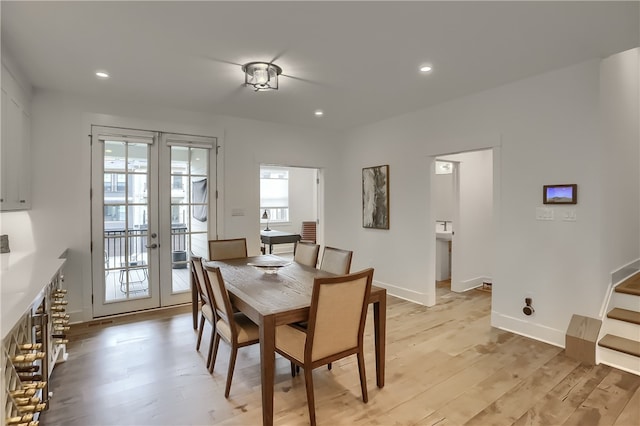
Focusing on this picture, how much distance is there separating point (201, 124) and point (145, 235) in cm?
160

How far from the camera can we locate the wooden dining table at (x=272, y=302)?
6.29ft

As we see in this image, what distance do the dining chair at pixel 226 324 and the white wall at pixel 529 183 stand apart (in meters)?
2.66

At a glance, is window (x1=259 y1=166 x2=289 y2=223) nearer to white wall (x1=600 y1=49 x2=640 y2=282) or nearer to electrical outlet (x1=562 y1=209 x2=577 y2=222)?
electrical outlet (x1=562 y1=209 x2=577 y2=222)

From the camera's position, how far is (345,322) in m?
2.10

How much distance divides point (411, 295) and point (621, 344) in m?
2.18

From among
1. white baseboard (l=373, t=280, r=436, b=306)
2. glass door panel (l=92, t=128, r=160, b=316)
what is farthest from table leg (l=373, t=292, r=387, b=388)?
glass door panel (l=92, t=128, r=160, b=316)

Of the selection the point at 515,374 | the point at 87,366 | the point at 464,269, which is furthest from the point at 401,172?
the point at 87,366

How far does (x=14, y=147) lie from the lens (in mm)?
2809

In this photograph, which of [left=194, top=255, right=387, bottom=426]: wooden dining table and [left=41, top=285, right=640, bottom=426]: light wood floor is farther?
[left=41, top=285, right=640, bottom=426]: light wood floor

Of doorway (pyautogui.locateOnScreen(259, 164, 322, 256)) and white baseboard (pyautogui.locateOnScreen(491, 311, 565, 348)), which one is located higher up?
doorway (pyautogui.locateOnScreen(259, 164, 322, 256))

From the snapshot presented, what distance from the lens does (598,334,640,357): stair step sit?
2.62m

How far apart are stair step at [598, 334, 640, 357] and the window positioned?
7087mm

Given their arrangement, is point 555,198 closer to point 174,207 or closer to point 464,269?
point 464,269

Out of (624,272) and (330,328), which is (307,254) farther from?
(624,272)
